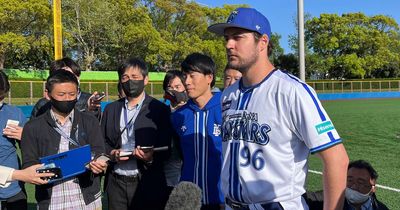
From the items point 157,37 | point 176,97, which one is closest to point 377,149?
point 176,97

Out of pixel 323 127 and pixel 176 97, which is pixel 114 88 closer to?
pixel 176 97

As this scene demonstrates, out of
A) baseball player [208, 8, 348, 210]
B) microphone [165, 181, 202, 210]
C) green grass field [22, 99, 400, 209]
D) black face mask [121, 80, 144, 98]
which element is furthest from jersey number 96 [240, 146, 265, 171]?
green grass field [22, 99, 400, 209]

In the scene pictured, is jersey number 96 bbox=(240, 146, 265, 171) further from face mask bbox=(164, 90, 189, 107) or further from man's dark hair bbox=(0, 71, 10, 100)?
face mask bbox=(164, 90, 189, 107)

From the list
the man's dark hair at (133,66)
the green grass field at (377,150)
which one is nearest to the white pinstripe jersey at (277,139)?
the man's dark hair at (133,66)

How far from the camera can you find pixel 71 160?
3.21 meters

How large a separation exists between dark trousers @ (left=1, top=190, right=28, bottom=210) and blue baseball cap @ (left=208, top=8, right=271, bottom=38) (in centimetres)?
255

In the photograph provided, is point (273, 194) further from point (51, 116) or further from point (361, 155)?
point (361, 155)

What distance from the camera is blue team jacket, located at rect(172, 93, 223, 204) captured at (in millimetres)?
3486

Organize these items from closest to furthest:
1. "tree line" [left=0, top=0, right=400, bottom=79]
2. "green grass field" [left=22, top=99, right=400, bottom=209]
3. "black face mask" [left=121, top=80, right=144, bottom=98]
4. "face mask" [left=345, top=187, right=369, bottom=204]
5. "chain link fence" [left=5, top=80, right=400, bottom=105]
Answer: "face mask" [left=345, top=187, right=369, bottom=204], "black face mask" [left=121, top=80, right=144, bottom=98], "green grass field" [left=22, top=99, right=400, bottom=209], "chain link fence" [left=5, top=80, right=400, bottom=105], "tree line" [left=0, top=0, right=400, bottom=79]

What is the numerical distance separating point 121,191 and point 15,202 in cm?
94

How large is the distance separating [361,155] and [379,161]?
2.71 ft

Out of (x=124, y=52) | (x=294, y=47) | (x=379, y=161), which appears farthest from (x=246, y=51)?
(x=294, y=47)

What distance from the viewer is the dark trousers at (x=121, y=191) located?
400 centimetres

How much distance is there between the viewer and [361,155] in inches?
404
